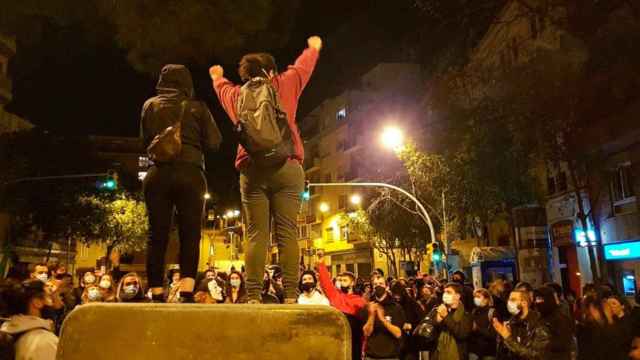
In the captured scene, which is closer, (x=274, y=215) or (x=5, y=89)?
(x=274, y=215)

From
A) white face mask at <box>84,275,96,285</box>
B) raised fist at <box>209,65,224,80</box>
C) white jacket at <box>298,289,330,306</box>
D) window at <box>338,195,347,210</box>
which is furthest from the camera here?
window at <box>338,195,347,210</box>

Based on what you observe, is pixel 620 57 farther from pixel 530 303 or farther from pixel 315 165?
pixel 315 165

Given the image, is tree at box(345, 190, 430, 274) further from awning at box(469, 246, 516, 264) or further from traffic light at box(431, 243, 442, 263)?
traffic light at box(431, 243, 442, 263)

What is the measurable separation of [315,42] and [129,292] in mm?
3059

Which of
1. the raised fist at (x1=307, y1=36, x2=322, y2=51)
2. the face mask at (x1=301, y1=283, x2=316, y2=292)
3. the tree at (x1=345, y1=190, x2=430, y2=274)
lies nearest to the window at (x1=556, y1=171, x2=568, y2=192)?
the tree at (x1=345, y1=190, x2=430, y2=274)

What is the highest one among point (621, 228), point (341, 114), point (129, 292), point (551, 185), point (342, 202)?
point (341, 114)

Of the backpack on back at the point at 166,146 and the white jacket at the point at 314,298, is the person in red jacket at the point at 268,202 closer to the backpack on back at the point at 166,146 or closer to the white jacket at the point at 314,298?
the backpack on back at the point at 166,146

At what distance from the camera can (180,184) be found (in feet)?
13.9

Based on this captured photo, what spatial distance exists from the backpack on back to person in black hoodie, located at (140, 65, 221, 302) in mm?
64

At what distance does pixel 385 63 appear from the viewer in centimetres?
5631

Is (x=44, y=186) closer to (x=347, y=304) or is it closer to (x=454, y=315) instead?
(x=454, y=315)

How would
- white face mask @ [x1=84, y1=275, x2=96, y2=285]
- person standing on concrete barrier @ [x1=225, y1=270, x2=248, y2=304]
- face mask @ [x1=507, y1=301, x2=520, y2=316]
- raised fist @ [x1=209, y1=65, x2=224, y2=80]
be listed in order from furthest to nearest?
white face mask @ [x1=84, y1=275, x2=96, y2=285] → person standing on concrete barrier @ [x1=225, y1=270, x2=248, y2=304] → face mask @ [x1=507, y1=301, x2=520, y2=316] → raised fist @ [x1=209, y1=65, x2=224, y2=80]

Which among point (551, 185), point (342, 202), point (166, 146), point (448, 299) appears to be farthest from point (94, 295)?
point (342, 202)

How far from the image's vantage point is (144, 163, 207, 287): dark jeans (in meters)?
4.25
